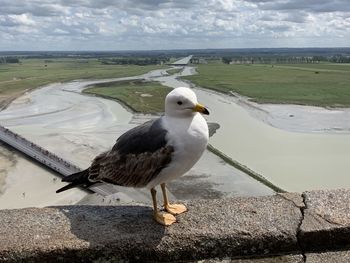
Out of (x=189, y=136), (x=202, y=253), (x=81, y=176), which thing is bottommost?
(x=202, y=253)

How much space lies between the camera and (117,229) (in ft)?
12.8

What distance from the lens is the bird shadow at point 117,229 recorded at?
365 centimetres

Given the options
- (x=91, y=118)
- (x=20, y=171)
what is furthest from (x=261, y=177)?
(x=91, y=118)

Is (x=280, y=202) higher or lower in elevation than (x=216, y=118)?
higher

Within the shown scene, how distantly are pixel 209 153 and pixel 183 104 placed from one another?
2308cm

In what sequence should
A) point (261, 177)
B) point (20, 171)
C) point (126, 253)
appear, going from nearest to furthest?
point (126, 253), point (261, 177), point (20, 171)

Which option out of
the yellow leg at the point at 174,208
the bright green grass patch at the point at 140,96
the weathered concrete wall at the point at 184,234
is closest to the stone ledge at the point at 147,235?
the weathered concrete wall at the point at 184,234

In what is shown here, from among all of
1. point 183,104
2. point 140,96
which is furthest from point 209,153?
point 140,96

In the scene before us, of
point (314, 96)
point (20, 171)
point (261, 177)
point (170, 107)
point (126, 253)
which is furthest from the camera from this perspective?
point (314, 96)

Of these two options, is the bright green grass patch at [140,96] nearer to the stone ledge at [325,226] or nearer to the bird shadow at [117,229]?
the bird shadow at [117,229]

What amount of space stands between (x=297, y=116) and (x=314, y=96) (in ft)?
43.1

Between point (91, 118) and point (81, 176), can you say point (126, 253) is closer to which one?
point (81, 176)

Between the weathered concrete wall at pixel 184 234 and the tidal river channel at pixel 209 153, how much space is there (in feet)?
47.0

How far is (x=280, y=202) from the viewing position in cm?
439
